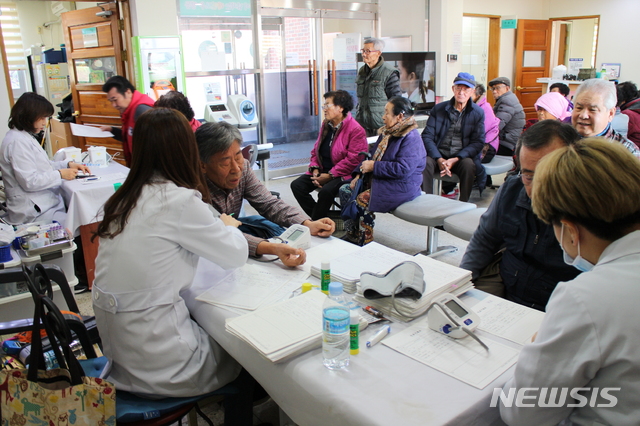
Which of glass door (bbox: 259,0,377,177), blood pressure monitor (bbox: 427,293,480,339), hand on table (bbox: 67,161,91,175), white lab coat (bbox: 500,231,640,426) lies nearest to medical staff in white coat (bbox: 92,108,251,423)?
blood pressure monitor (bbox: 427,293,480,339)

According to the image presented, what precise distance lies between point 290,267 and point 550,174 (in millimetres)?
1099

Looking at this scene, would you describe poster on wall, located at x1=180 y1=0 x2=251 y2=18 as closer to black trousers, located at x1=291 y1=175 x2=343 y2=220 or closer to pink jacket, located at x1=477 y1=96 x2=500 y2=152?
black trousers, located at x1=291 y1=175 x2=343 y2=220

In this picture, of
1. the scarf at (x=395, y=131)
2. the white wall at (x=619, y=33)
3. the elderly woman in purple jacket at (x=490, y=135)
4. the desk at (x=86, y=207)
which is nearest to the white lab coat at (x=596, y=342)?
the scarf at (x=395, y=131)

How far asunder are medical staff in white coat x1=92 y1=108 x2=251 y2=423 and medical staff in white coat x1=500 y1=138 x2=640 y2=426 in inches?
37.7

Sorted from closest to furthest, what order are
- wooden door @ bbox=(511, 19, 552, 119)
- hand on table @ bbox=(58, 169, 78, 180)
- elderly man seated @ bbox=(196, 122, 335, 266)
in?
elderly man seated @ bbox=(196, 122, 335, 266), hand on table @ bbox=(58, 169, 78, 180), wooden door @ bbox=(511, 19, 552, 119)

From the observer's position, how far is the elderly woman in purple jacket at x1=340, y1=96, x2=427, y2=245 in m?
3.64

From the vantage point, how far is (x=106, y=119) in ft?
17.7

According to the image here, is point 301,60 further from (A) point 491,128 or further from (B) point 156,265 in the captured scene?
(B) point 156,265

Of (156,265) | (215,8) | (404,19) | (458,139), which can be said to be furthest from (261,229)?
(404,19)

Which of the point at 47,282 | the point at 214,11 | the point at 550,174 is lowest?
the point at 47,282

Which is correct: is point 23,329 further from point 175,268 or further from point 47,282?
point 175,268

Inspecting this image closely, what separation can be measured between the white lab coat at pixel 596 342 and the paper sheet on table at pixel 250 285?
35.5 inches

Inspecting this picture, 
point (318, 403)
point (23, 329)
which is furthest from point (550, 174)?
point (23, 329)

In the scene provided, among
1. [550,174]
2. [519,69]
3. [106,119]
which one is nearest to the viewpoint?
[550,174]
